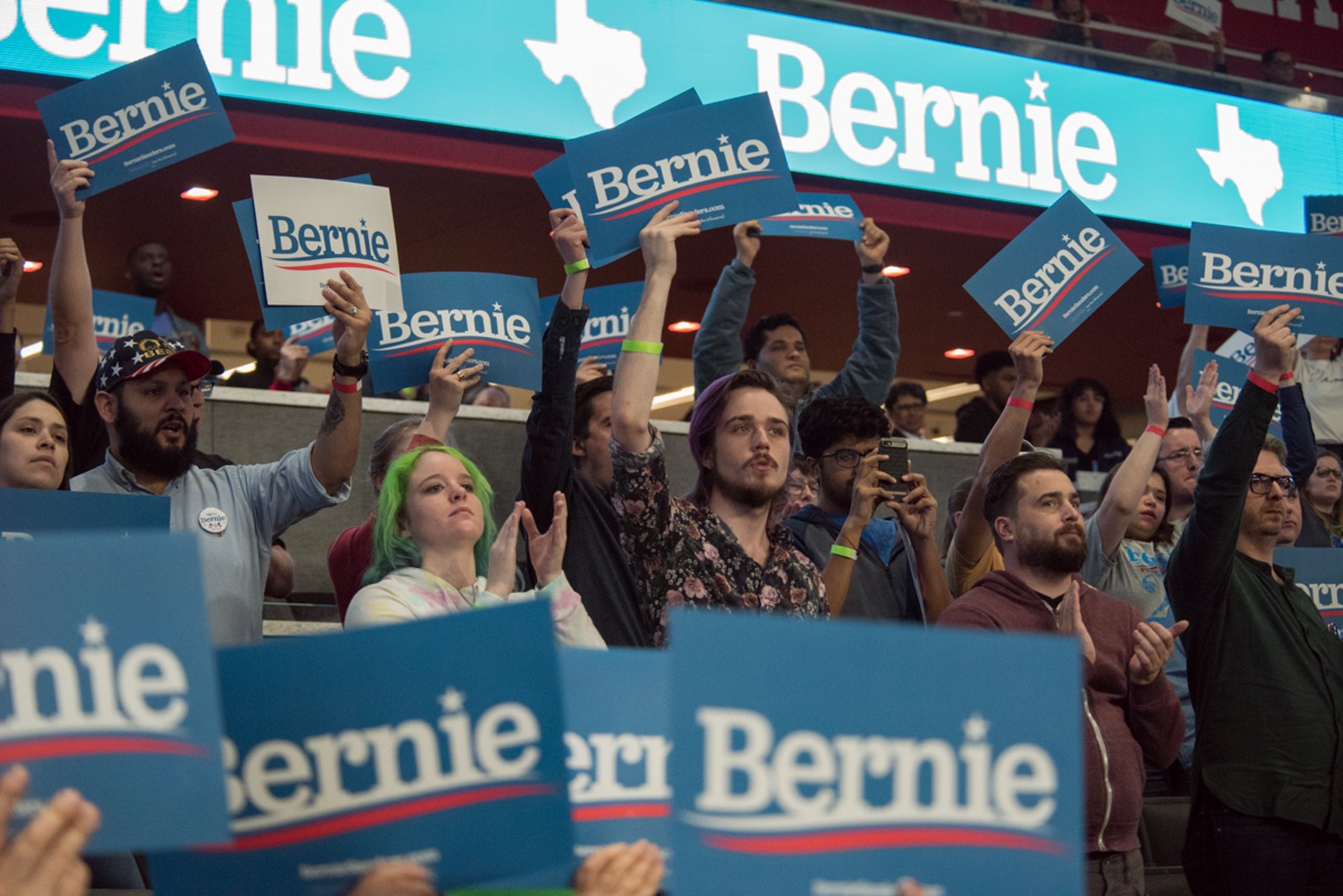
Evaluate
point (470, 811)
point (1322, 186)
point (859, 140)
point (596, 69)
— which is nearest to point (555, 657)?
point (470, 811)

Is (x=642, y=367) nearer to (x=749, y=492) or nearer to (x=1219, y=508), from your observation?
(x=749, y=492)

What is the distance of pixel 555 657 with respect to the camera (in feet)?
5.40

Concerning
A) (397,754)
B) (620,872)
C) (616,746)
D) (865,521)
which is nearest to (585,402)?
(865,521)

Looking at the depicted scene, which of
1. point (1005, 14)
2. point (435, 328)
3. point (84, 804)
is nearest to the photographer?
point (84, 804)

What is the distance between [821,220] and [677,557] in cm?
250

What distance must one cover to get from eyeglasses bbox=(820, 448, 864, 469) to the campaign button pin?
1.52 m

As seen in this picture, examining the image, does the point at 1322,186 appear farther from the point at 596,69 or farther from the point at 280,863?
the point at 280,863

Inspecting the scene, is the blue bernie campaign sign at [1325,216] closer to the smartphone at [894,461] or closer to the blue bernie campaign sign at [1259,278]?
the blue bernie campaign sign at [1259,278]

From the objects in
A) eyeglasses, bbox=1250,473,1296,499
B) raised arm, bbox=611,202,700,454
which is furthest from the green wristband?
eyeglasses, bbox=1250,473,1296,499

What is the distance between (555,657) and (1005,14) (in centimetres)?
834

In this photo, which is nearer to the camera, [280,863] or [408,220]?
[280,863]

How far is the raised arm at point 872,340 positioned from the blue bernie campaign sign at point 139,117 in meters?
1.96

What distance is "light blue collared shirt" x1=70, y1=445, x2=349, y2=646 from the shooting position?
3273 mm

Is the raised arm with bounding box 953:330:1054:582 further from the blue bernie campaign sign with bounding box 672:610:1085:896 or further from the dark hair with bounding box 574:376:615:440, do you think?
the blue bernie campaign sign with bounding box 672:610:1085:896
